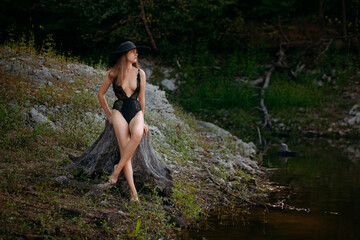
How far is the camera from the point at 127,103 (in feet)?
20.2

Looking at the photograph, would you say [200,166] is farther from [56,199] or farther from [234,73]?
[234,73]

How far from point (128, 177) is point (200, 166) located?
308 centimetres

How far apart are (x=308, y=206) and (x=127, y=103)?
3521 millimetres

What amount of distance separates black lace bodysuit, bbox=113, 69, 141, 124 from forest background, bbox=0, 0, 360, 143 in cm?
1084

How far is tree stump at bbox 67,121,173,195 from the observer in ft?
20.9

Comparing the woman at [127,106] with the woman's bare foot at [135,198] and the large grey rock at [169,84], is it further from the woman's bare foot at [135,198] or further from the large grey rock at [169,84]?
the large grey rock at [169,84]

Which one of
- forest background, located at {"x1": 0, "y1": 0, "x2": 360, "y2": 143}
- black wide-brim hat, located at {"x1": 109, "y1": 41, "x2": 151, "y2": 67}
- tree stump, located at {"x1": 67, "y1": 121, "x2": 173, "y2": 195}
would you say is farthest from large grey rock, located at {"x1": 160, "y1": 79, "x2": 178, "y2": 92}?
black wide-brim hat, located at {"x1": 109, "y1": 41, "x2": 151, "y2": 67}

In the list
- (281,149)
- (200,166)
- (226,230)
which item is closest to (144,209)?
(226,230)

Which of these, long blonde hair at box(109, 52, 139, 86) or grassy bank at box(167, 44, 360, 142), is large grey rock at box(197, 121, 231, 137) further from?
long blonde hair at box(109, 52, 139, 86)

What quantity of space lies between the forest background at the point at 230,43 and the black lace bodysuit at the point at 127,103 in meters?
10.8

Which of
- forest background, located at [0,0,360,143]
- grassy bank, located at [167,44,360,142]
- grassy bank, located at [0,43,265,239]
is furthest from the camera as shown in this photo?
forest background, located at [0,0,360,143]

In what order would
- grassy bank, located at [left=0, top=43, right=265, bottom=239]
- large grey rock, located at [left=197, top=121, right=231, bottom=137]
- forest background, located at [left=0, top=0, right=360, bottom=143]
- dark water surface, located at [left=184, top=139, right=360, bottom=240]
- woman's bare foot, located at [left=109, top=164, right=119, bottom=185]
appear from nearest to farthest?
grassy bank, located at [left=0, top=43, right=265, bottom=239] < dark water surface, located at [left=184, top=139, right=360, bottom=240] < woman's bare foot, located at [left=109, top=164, right=119, bottom=185] < large grey rock, located at [left=197, top=121, right=231, bottom=137] < forest background, located at [left=0, top=0, right=360, bottom=143]

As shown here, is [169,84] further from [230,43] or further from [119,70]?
[119,70]

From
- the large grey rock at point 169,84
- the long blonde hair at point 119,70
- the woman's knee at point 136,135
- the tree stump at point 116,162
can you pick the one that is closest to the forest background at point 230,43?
the large grey rock at point 169,84
